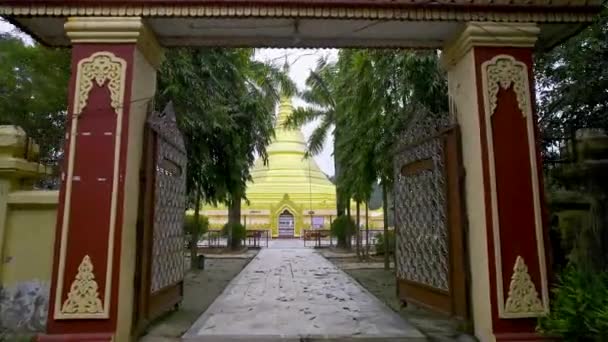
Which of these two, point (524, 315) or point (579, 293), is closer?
point (579, 293)

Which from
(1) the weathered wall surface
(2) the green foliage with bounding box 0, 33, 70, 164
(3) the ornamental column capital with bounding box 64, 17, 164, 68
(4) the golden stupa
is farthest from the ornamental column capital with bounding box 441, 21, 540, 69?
(4) the golden stupa

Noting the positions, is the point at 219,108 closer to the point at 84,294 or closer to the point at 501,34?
the point at 84,294

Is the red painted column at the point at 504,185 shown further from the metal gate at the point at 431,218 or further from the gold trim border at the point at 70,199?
the gold trim border at the point at 70,199

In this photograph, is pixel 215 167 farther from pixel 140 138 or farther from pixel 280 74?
pixel 140 138

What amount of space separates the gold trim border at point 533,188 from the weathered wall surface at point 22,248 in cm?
439

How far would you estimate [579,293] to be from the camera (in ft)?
12.6

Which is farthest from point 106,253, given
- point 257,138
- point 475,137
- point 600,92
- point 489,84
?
point 257,138

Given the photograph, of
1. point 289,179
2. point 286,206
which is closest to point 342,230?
point 286,206

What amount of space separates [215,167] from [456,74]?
27.5 feet

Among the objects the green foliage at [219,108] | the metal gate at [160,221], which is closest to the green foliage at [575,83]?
the metal gate at [160,221]

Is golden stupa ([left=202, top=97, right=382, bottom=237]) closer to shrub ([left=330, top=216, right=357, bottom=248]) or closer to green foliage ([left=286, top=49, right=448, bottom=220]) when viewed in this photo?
shrub ([left=330, top=216, right=357, bottom=248])

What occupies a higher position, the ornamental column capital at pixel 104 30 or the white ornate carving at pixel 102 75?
the ornamental column capital at pixel 104 30

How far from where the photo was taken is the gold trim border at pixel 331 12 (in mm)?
4523

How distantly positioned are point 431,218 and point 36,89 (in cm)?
705
